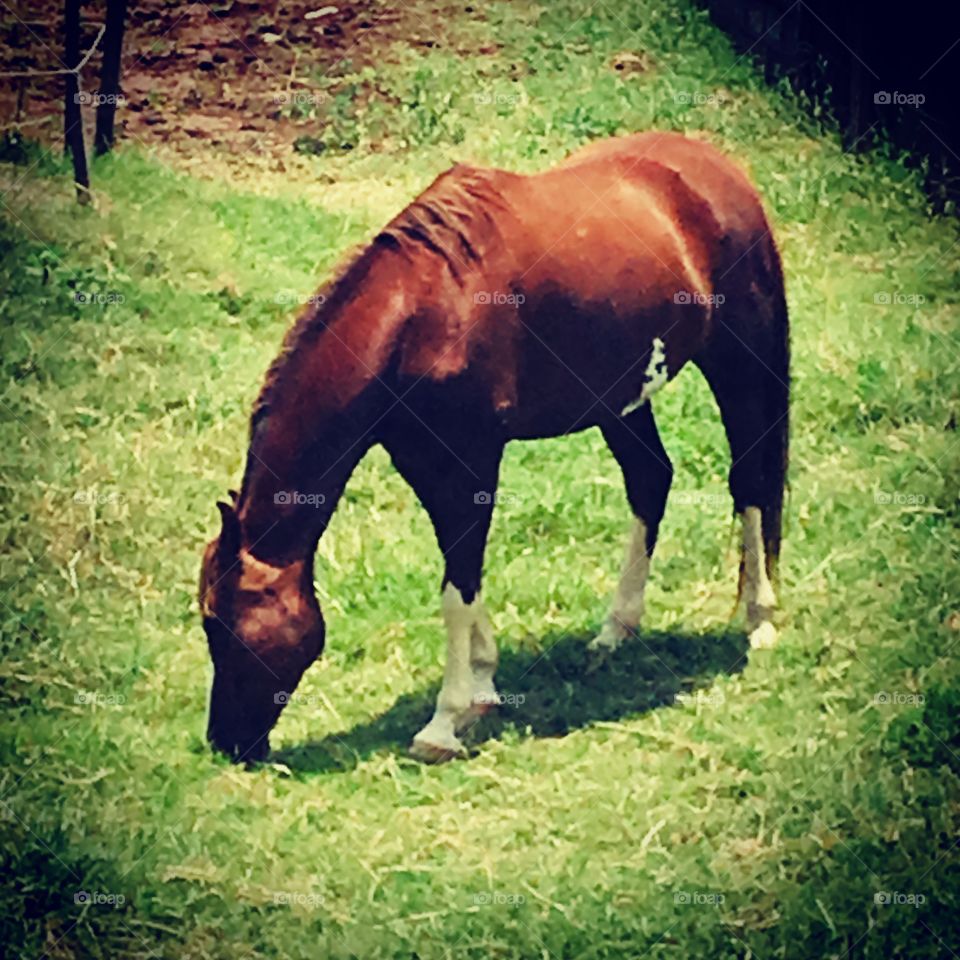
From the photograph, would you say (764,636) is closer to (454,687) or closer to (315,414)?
(454,687)

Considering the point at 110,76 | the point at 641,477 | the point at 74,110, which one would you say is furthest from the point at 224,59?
the point at 641,477

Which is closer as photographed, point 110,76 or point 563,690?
point 563,690

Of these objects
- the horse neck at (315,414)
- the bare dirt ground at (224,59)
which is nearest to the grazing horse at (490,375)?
the horse neck at (315,414)

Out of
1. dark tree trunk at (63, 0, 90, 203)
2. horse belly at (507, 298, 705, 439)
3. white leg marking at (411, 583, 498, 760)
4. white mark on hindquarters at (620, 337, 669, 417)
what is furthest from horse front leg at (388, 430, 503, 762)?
dark tree trunk at (63, 0, 90, 203)

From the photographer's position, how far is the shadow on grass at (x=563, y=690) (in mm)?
6098

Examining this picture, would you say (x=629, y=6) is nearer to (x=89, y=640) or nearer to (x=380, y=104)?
(x=380, y=104)

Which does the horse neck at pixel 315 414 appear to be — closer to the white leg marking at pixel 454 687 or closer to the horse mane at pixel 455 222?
the horse mane at pixel 455 222

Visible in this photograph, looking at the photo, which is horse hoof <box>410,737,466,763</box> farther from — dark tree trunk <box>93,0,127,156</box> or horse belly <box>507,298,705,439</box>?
dark tree trunk <box>93,0,127,156</box>

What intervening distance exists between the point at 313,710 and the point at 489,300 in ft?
3.32

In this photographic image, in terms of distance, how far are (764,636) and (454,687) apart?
0.83m

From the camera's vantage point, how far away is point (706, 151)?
21.4 ft

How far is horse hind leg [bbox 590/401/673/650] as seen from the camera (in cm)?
651

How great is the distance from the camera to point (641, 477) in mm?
6559

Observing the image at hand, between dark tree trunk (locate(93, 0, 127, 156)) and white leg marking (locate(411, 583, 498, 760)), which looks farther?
dark tree trunk (locate(93, 0, 127, 156))
